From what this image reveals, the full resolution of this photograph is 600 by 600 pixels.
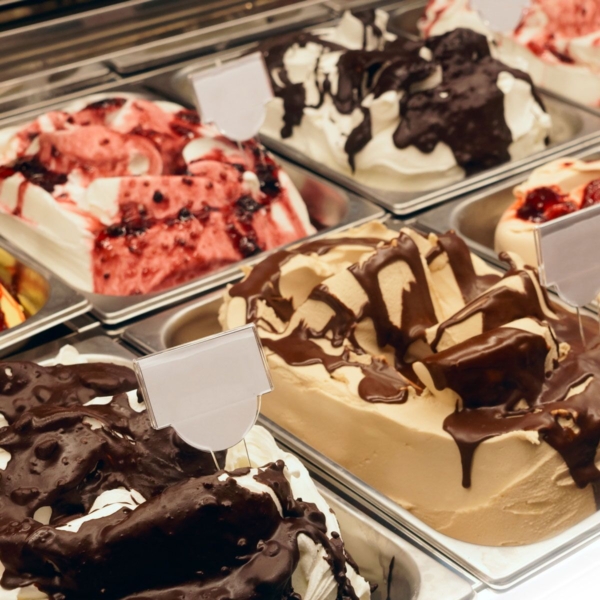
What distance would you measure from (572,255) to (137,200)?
1037 millimetres

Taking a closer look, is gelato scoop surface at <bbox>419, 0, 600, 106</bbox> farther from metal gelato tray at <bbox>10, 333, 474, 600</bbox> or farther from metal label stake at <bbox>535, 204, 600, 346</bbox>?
metal gelato tray at <bbox>10, 333, 474, 600</bbox>

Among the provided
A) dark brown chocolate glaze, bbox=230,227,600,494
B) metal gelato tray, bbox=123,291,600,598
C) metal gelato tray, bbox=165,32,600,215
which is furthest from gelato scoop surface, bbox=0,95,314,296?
metal gelato tray, bbox=123,291,600,598

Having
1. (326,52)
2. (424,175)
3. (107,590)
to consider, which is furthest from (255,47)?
(107,590)

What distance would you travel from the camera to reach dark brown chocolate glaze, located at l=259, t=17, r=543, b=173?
2576 mm

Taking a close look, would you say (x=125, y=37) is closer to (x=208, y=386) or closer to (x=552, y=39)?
(x=552, y=39)

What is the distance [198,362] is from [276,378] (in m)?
0.42

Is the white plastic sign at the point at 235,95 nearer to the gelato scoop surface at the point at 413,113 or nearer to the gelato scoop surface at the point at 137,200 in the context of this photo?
the gelato scoop surface at the point at 137,200

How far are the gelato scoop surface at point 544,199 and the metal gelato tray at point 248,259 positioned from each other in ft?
0.98

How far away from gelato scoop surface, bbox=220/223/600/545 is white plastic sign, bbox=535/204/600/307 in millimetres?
50

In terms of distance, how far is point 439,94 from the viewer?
2.60 m

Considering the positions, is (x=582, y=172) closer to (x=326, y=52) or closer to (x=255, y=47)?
(x=326, y=52)

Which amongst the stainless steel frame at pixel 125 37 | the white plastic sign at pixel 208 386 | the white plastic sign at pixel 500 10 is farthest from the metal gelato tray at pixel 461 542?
the white plastic sign at pixel 500 10

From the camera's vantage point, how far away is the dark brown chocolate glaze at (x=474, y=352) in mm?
1501

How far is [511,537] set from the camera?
152cm
